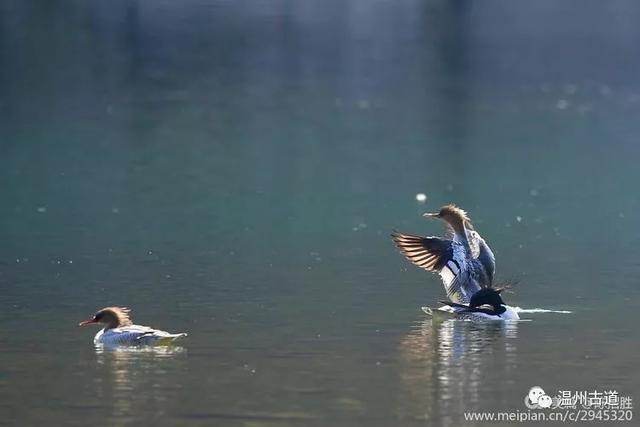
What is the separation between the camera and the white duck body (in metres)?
16.2

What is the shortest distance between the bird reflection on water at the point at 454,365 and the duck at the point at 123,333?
196 centimetres

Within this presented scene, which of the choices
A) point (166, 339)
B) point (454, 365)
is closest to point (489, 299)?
point (454, 365)

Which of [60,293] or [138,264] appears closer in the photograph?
[60,293]

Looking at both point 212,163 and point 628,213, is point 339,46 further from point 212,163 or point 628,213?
point 628,213

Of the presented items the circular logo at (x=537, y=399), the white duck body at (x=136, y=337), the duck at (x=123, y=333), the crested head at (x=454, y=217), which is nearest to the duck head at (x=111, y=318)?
the duck at (x=123, y=333)

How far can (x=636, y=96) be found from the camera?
45125mm

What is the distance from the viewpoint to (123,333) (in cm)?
1630

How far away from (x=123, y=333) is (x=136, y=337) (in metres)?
0.12

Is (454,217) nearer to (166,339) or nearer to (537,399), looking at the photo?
(166,339)

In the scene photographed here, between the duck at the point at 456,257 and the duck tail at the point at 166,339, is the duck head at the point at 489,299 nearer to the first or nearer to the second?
the duck at the point at 456,257

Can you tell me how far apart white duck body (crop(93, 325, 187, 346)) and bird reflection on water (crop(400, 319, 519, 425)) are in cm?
192

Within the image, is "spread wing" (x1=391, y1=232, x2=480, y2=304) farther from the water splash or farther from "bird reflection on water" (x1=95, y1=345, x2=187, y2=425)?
"bird reflection on water" (x1=95, y1=345, x2=187, y2=425)

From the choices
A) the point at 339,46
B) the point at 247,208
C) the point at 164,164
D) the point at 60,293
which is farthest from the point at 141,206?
the point at 339,46

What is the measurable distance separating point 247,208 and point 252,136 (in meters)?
9.22
